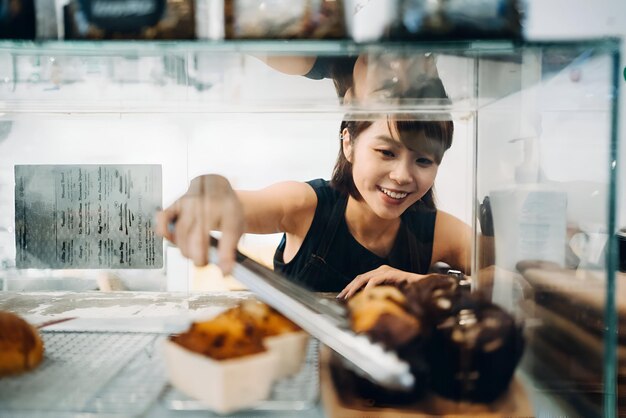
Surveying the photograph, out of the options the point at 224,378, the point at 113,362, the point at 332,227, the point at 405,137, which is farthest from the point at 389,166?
the point at 113,362

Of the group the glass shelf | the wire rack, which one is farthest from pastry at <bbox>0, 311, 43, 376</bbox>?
the glass shelf

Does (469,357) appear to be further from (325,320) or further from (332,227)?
(332,227)

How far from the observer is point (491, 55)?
77cm

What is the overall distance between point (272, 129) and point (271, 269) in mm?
260

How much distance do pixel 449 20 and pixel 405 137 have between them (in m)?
0.23

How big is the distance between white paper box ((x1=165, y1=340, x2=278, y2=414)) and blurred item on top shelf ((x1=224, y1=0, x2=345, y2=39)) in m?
0.50

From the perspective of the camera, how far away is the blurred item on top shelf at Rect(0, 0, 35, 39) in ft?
2.39

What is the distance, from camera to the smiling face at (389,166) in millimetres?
903

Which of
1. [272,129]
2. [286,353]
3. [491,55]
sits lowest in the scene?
[286,353]

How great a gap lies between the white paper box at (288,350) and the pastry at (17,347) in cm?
38

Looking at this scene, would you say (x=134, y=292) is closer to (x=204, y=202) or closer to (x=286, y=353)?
(x=204, y=202)

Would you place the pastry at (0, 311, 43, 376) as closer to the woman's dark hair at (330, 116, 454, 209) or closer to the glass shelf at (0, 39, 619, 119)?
the glass shelf at (0, 39, 619, 119)

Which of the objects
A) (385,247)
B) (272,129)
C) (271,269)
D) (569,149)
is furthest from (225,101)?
(569,149)

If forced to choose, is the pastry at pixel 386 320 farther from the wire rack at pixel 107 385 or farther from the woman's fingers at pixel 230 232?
the woman's fingers at pixel 230 232
